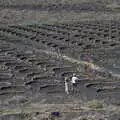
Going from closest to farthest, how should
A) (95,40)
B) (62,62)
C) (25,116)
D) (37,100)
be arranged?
(25,116), (37,100), (62,62), (95,40)

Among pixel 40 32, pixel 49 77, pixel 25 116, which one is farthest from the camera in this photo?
pixel 40 32

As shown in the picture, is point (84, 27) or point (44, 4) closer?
point (84, 27)

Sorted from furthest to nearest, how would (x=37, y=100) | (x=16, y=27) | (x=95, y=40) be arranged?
(x=16, y=27) → (x=95, y=40) → (x=37, y=100)

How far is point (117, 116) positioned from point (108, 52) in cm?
1118

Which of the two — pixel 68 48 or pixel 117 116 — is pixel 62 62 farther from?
pixel 117 116

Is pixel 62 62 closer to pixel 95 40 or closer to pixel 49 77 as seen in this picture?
pixel 49 77

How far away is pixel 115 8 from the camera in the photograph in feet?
149

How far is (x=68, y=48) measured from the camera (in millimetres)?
27703

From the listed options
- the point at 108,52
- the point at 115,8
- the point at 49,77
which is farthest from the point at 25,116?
the point at 115,8

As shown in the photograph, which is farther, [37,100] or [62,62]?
[62,62]

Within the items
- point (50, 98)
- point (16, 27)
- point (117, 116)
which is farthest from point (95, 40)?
point (117, 116)

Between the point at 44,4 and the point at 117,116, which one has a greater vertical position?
the point at 117,116

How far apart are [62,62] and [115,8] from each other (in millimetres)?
22765

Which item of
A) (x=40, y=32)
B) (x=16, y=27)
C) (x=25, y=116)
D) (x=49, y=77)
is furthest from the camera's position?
(x=16, y=27)
